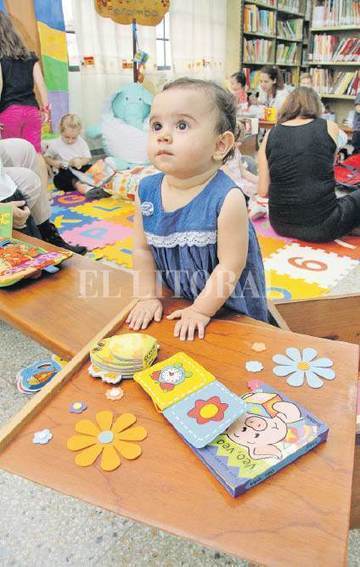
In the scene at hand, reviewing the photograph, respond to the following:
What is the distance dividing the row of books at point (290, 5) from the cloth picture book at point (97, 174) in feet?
10.8

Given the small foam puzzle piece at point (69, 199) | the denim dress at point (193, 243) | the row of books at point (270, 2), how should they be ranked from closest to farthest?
the denim dress at point (193, 243), the small foam puzzle piece at point (69, 199), the row of books at point (270, 2)

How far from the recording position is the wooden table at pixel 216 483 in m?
0.41

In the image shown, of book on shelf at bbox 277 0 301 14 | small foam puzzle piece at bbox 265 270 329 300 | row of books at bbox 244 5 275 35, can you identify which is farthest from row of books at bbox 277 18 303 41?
small foam puzzle piece at bbox 265 270 329 300

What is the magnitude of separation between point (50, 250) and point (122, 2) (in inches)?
123

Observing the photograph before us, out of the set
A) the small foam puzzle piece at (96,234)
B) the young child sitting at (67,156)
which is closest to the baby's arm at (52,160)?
the young child sitting at (67,156)

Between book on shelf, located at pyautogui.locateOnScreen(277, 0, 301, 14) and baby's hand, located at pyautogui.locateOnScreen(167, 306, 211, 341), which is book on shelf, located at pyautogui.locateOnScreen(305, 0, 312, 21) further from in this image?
baby's hand, located at pyautogui.locateOnScreen(167, 306, 211, 341)

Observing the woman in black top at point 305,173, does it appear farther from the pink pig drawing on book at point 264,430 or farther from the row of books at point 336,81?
the row of books at point 336,81

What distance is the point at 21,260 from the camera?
1.14 m

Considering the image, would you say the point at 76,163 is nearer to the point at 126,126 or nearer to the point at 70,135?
the point at 70,135

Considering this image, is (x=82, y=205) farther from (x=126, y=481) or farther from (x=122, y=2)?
(x=126, y=481)

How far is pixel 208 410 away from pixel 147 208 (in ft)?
1.62

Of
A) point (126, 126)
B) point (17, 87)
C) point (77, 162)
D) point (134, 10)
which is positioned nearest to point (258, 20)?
point (134, 10)

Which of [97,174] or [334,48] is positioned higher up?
[334,48]

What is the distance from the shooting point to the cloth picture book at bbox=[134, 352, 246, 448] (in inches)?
20.6
